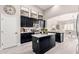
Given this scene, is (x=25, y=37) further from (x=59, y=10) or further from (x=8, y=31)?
(x=59, y=10)

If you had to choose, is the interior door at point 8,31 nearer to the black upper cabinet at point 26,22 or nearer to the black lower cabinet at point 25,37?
the black lower cabinet at point 25,37

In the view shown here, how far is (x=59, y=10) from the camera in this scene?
18.1 ft

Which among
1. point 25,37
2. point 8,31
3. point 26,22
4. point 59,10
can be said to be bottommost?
point 25,37

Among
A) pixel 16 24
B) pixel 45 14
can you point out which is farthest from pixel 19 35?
pixel 45 14

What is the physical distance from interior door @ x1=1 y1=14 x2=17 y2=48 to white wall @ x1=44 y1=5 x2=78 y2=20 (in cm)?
367

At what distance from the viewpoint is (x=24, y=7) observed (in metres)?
4.80

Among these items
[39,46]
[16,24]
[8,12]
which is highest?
[8,12]

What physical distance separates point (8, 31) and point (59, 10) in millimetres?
4309

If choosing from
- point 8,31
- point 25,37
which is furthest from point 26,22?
point 8,31

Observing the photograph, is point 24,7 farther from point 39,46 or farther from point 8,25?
point 39,46

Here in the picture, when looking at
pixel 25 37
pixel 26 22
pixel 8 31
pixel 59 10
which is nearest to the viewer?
pixel 8 31

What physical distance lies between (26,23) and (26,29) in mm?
454

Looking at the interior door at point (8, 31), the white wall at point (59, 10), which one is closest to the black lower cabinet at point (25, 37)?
the interior door at point (8, 31)

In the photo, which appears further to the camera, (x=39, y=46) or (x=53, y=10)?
(x=53, y=10)
